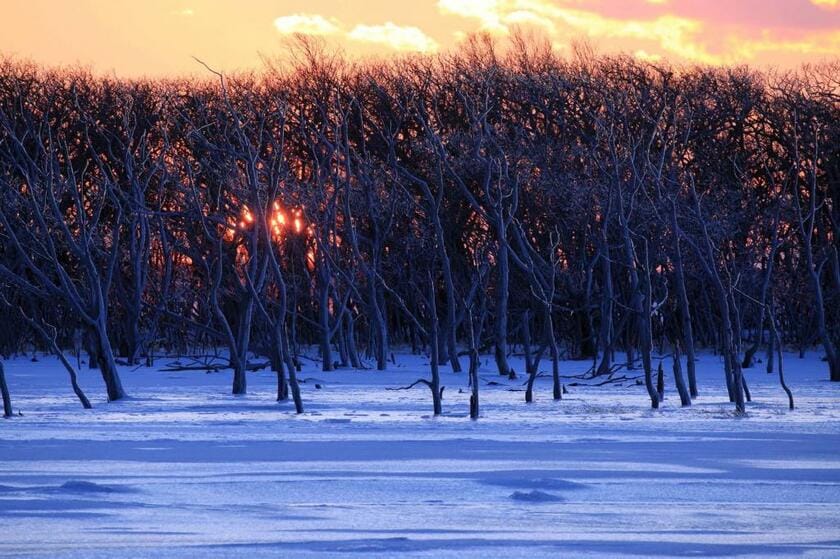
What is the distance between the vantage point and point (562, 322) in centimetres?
3812

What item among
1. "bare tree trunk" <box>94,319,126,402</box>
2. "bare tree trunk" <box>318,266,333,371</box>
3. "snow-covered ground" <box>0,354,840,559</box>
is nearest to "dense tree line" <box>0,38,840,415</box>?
"bare tree trunk" <box>318,266,333,371</box>

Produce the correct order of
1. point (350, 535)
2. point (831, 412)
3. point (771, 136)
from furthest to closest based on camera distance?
point (771, 136), point (831, 412), point (350, 535)

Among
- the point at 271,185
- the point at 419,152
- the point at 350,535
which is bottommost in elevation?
the point at 350,535

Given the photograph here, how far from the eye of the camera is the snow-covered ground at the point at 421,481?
7.07 metres

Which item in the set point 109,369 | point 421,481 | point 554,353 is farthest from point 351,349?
point 421,481

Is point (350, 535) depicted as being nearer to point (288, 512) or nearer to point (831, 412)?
point (288, 512)

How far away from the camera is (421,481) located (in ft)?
32.4

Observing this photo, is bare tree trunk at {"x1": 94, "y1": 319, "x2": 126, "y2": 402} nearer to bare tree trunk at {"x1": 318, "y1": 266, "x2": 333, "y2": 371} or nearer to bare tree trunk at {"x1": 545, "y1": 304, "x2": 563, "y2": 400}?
bare tree trunk at {"x1": 545, "y1": 304, "x2": 563, "y2": 400}

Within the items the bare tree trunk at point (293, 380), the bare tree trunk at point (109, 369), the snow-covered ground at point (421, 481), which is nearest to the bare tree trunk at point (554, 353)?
the snow-covered ground at point (421, 481)

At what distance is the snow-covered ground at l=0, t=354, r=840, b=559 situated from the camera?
7.07m

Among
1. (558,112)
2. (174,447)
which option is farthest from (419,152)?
(174,447)

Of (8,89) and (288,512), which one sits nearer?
(288,512)

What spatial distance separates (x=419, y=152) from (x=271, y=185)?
1810 centimetres

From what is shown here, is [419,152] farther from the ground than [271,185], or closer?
farther from the ground
